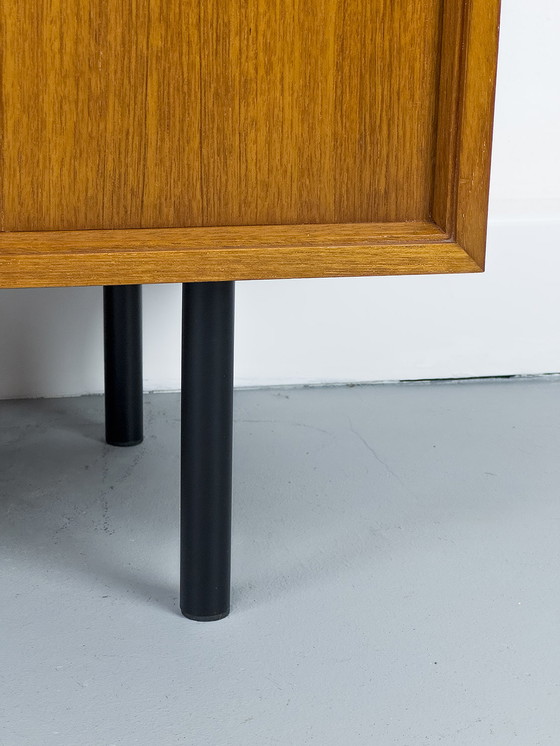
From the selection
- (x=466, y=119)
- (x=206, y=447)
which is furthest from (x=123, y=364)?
(x=466, y=119)

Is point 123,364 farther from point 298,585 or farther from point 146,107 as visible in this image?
point 146,107

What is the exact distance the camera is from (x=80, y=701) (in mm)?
811

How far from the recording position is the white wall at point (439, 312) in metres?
1.62

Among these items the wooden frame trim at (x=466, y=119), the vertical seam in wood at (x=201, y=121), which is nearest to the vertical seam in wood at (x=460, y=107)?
the wooden frame trim at (x=466, y=119)

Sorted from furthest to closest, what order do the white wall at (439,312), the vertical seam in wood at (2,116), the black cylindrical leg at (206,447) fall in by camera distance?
the white wall at (439,312)
the black cylindrical leg at (206,447)
the vertical seam in wood at (2,116)

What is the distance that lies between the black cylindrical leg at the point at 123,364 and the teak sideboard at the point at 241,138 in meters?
0.50

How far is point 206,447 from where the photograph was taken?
91cm

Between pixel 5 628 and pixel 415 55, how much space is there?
2.04 ft

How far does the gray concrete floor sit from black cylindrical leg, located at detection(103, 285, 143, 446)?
0.11 feet

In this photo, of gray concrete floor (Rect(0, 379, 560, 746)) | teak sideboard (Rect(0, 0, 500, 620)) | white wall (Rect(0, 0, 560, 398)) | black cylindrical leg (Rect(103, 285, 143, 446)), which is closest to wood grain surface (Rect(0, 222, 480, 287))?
teak sideboard (Rect(0, 0, 500, 620))

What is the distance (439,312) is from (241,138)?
0.99 m

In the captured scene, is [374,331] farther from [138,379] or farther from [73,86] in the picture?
[73,86]

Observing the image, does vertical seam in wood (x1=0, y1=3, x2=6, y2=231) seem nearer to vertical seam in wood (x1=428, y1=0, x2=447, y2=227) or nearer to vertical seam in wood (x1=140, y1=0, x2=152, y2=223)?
vertical seam in wood (x1=140, y1=0, x2=152, y2=223)

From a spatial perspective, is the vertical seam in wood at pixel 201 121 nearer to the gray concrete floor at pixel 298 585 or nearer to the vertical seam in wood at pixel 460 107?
the vertical seam in wood at pixel 460 107
